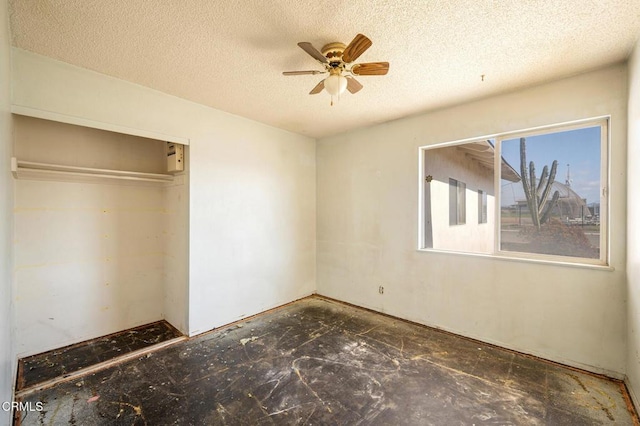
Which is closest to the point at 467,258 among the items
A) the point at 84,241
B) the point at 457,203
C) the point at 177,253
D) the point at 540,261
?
the point at 540,261

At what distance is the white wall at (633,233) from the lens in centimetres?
191

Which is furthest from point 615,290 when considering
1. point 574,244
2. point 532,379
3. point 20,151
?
point 20,151

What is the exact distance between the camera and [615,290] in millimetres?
2240

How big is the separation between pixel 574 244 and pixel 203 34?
3.57 m

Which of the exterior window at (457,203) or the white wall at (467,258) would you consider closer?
the white wall at (467,258)

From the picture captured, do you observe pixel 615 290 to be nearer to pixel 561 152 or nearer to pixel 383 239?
pixel 561 152

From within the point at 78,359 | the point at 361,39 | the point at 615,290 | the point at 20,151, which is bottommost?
the point at 78,359

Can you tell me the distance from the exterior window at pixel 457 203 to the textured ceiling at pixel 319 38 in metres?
1.66

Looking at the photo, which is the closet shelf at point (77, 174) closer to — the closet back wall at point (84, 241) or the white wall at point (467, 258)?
the closet back wall at point (84, 241)

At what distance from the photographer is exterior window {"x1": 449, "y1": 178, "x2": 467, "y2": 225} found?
4.07 m

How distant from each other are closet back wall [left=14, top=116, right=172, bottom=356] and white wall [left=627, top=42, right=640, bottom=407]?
454 centimetres

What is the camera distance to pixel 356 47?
1726 millimetres

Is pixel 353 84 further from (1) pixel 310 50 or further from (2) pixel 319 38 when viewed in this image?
(1) pixel 310 50

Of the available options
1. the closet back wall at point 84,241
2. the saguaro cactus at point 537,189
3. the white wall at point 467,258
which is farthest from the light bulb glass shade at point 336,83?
the closet back wall at point 84,241
